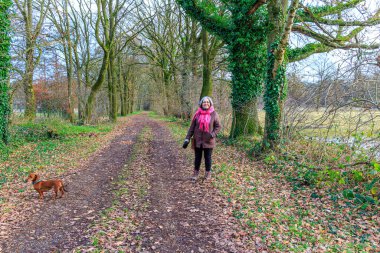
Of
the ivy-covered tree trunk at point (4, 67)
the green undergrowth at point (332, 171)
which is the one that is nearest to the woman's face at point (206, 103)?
the green undergrowth at point (332, 171)

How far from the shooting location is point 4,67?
34.9 feet

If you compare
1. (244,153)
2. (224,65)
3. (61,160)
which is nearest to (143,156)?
(61,160)

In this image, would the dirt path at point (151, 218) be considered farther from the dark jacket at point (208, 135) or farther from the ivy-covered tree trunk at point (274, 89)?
the ivy-covered tree trunk at point (274, 89)

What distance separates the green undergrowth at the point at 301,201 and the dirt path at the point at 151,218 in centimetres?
49

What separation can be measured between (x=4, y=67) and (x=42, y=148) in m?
3.68

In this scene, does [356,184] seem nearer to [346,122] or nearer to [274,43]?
[346,122]

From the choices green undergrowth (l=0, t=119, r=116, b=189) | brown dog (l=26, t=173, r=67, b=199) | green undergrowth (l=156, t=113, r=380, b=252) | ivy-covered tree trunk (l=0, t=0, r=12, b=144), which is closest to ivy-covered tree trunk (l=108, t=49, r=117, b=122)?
green undergrowth (l=0, t=119, r=116, b=189)

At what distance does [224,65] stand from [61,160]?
1235cm

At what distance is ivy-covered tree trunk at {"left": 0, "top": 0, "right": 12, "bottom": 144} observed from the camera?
10.3 m

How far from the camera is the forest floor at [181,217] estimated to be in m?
4.07

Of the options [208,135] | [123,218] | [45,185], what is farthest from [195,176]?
[45,185]

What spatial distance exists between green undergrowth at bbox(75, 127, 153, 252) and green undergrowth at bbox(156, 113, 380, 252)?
73.6 inches

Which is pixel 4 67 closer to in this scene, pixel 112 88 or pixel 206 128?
pixel 206 128

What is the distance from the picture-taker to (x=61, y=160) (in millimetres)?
9461
